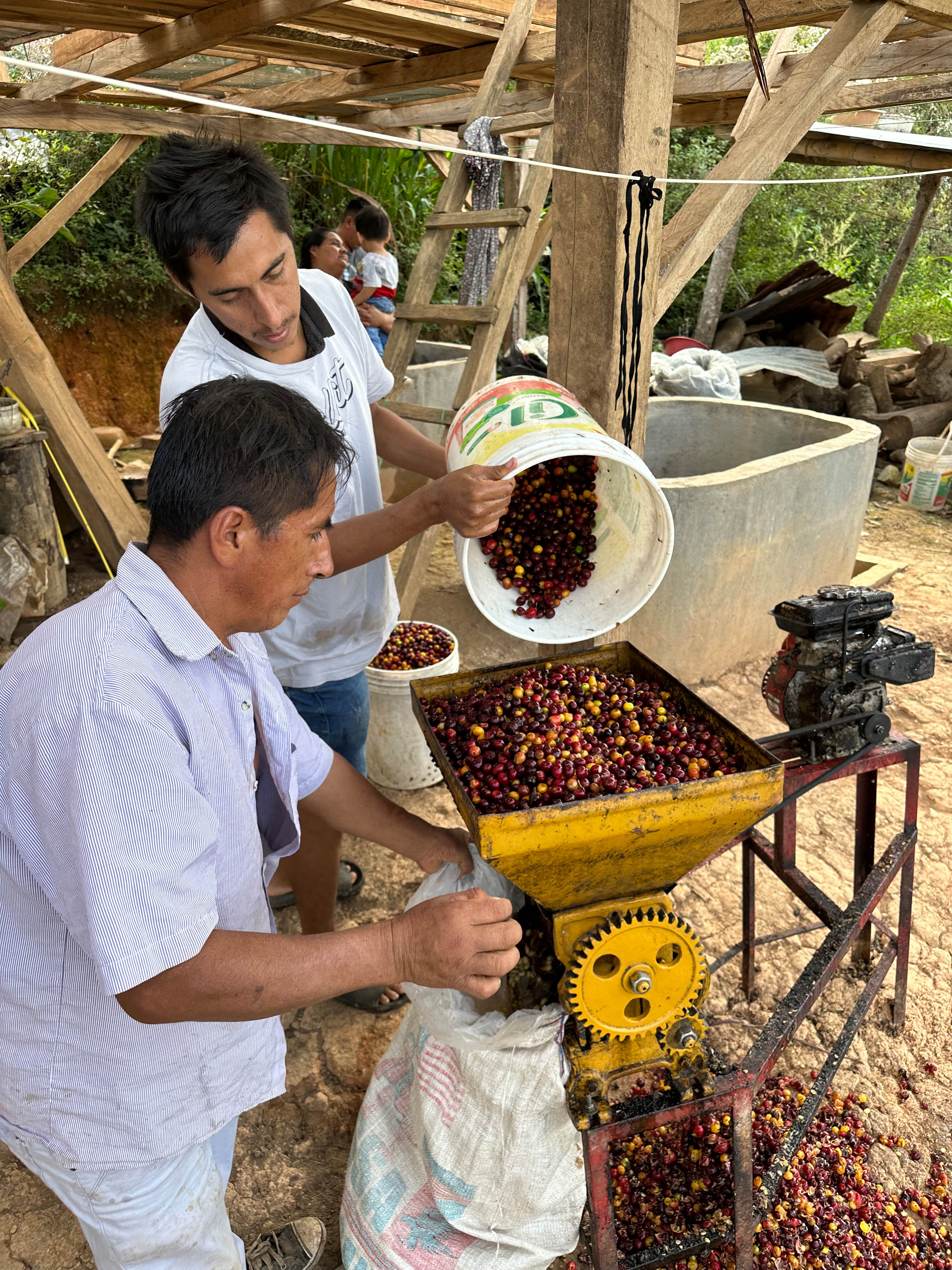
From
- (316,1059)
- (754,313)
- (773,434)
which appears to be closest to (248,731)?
(316,1059)

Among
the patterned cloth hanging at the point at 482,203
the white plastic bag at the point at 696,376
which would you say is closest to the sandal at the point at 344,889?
the patterned cloth hanging at the point at 482,203

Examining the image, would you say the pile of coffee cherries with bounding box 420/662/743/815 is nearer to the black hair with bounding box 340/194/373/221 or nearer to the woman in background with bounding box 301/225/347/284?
the woman in background with bounding box 301/225/347/284

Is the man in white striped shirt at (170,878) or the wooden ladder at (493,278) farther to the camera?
the wooden ladder at (493,278)

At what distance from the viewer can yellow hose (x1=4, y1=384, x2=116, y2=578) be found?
5.29m

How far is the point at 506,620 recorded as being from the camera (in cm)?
194

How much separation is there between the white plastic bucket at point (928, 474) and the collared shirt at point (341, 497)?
20.5 feet

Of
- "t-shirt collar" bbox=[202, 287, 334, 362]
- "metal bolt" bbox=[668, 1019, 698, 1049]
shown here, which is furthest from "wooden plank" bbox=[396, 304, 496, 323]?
"metal bolt" bbox=[668, 1019, 698, 1049]

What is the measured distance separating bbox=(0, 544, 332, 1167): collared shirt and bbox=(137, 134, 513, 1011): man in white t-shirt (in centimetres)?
54

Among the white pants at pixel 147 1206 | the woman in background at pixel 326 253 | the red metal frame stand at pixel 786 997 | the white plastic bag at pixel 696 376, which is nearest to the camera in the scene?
the white pants at pixel 147 1206

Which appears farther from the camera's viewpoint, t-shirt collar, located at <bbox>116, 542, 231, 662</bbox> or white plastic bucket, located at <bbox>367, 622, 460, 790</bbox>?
white plastic bucket, located at <bbox>367, 622, 460, 790</bbox>

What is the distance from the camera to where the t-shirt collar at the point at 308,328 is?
2.13m

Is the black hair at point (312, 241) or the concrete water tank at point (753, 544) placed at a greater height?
the black hair at point (312, 241)

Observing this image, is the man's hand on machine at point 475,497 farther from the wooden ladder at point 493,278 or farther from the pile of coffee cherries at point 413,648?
the wooden ladder at point 493,278

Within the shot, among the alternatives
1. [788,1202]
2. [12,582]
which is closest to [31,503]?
[12,582]
